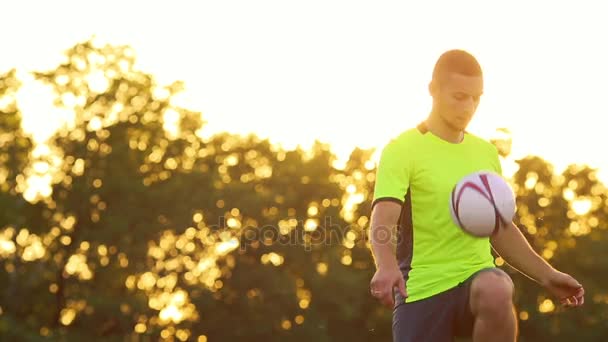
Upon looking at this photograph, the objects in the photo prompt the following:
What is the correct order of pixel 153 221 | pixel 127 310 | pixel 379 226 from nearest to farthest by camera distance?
pixel 379 226 → pixel 127 310 → pixel 153 221

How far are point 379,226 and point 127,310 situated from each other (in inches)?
1397

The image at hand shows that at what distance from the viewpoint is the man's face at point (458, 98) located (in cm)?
496

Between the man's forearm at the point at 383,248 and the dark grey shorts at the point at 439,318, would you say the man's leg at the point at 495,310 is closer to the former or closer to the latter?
the dark grey shorts at the point at 439,318

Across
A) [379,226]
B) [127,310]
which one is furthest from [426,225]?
[127,310]

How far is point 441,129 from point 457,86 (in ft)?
1.01

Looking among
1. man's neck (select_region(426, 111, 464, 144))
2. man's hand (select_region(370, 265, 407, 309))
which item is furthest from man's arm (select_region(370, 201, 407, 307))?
man's neck (select_region(426, 111, 464, 144))

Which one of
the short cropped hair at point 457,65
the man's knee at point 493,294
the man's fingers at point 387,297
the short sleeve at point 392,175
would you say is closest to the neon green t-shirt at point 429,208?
the short sleeve at point 392,175

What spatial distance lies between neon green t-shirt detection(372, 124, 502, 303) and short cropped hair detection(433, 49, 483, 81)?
0.31m

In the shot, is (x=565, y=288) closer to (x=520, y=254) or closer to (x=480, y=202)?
(x=520, y=254)

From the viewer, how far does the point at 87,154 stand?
42.2 metres

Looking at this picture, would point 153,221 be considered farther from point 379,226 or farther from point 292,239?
point 379,226

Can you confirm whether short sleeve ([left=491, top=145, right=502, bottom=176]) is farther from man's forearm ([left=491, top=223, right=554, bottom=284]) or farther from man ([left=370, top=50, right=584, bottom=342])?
man's forearm ([left=491, top=223, right=554, bottom=284])

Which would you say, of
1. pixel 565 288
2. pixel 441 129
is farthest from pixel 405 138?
pixel 565 288

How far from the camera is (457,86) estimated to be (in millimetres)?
4961
